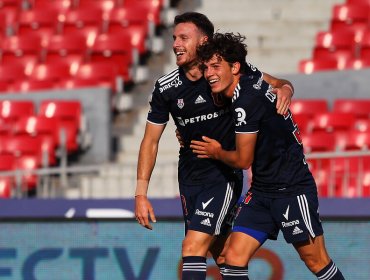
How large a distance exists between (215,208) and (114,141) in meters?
7.64

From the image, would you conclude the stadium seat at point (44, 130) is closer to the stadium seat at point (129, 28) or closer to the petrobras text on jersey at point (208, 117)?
the stadium seat at point (129, 28)

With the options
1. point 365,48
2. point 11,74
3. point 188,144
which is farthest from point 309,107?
point 188,144

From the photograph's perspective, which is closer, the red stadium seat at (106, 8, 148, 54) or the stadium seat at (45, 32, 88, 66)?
the red stadium seat at (106, 8, 148, 54)

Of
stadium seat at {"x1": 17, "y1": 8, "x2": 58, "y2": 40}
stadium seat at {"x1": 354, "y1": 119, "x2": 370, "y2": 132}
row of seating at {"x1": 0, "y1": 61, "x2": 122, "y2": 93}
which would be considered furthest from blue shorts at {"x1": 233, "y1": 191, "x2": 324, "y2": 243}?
stadium seat at {"x1": 17, "y1": 8, "x2": 58, "y2": 40}

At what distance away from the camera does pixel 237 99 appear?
795cm

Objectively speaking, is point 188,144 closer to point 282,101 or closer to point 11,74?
point 282,101

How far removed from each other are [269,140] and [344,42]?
8.30 m

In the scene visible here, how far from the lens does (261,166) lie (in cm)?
816

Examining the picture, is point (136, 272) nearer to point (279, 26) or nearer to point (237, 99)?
point (237, 99)

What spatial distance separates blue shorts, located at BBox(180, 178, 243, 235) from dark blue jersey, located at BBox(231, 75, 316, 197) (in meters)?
0.29

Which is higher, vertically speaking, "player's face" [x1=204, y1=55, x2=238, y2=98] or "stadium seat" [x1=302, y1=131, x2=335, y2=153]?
"player's face" [x1=204, y1=55, x2=238, y2=98]

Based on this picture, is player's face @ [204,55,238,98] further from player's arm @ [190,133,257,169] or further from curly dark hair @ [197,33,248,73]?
player's arm @ [190,133,257,169]

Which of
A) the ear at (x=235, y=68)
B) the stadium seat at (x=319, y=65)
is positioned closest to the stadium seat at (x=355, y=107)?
the stadium seat at (x=319, y=65)

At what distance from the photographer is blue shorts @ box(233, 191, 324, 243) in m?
8.16
